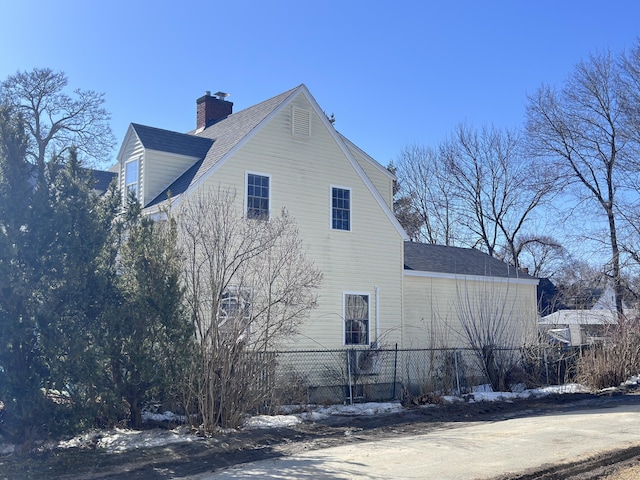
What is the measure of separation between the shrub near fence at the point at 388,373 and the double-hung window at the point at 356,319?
3.08 ft

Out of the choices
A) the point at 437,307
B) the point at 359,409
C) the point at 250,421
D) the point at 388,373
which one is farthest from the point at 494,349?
the point at 250,421

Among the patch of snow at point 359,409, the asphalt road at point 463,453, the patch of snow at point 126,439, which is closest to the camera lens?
the asphalt road at point 463,453

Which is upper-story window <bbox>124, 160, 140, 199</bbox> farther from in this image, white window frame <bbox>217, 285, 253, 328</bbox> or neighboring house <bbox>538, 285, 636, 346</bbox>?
neighboring house <bbox>538, 285, 636, 346</bbox>

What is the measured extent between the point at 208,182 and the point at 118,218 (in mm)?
4650

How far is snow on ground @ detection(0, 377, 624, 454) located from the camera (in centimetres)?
914

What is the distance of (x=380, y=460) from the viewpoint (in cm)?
814

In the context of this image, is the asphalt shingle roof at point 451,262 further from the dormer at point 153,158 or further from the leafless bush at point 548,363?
the dormer at point 153,158

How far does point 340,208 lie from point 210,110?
7.14 metres

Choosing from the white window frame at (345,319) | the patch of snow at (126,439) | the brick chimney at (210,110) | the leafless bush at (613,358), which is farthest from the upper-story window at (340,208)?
the patch of snow at (126,439)

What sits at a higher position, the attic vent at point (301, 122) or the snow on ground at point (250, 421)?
the attic vent at point (301, 122)

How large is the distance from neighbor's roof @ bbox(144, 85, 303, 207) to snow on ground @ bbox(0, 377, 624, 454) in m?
6.36

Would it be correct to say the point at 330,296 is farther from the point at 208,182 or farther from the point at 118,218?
the point at 118,218

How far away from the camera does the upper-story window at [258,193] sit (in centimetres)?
1619

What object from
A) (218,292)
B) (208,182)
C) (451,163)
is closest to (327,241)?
(208,182)
